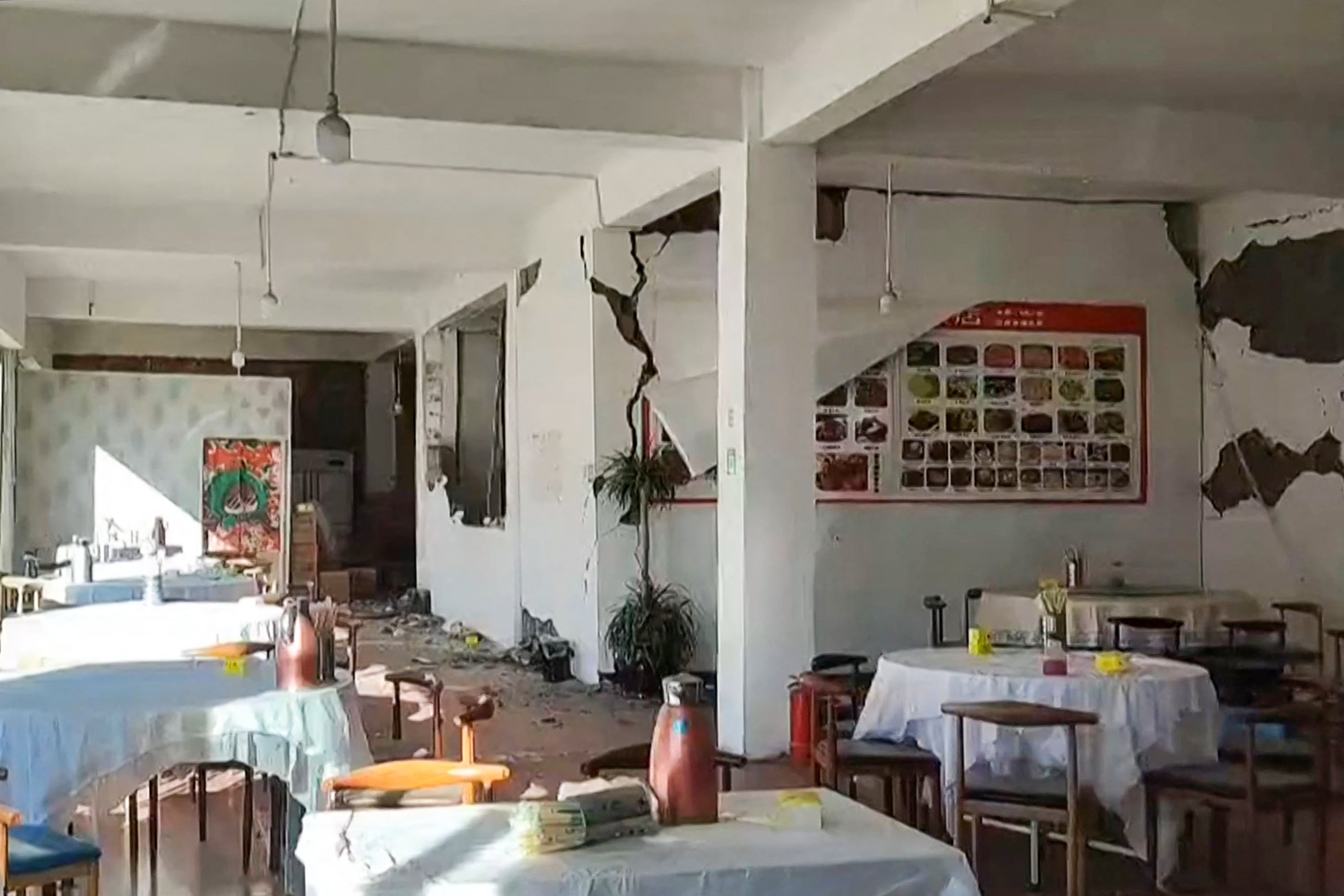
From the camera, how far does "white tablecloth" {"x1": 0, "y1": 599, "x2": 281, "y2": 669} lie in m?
6.85

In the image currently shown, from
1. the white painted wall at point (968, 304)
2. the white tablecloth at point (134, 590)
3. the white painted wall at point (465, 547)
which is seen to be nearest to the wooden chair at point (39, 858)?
the white tablecloth at point (134, 590)

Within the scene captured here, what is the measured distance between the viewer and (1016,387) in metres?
10.9

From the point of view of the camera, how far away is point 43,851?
4.13 metres

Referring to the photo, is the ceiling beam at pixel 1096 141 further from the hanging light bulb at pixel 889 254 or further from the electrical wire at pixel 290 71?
the electrical wire at pixel 290 71

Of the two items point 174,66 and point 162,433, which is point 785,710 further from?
point 162,433

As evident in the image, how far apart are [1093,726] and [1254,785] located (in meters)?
0.55

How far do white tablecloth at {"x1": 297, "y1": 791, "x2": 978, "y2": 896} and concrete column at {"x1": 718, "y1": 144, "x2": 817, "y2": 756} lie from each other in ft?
16.2

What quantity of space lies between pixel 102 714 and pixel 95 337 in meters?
15.4

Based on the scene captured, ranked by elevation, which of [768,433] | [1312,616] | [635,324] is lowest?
[1312,616]

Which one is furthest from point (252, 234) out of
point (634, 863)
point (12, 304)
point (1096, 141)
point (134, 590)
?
point (634, 863)

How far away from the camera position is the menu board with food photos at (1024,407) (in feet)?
35.0

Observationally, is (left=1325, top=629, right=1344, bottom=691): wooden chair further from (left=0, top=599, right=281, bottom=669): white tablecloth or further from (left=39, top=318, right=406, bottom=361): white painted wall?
(left=39, top=318, right=406, bottom=361): white painted wall

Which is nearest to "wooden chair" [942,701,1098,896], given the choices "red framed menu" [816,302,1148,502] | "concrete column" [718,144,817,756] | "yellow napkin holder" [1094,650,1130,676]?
"yellow napkin holder" [1094,650,1130,676]

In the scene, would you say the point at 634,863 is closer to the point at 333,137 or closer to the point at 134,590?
the point at 333,137
